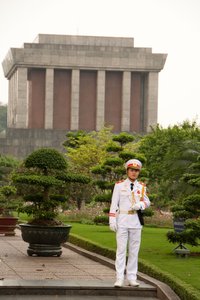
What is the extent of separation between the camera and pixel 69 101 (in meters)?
105

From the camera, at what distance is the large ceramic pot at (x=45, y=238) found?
22562 millimetres

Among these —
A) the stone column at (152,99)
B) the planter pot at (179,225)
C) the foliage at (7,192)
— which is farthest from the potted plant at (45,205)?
the stone column at (152,99)

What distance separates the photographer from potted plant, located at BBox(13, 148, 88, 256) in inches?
891

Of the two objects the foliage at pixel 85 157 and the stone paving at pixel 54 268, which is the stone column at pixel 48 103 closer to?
the foliage at pixel 85 157

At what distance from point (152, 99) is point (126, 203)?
3487 inches

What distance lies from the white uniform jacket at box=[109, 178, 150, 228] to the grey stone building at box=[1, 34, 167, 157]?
3349 inches

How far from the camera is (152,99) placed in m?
104

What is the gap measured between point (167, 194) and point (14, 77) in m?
59.1

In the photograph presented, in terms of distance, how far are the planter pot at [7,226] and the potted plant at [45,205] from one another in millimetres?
8876

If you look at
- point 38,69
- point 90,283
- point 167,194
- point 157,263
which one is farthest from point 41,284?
point 38,69

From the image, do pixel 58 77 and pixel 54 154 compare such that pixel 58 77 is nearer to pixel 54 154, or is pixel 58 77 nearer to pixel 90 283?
pixel 54 154

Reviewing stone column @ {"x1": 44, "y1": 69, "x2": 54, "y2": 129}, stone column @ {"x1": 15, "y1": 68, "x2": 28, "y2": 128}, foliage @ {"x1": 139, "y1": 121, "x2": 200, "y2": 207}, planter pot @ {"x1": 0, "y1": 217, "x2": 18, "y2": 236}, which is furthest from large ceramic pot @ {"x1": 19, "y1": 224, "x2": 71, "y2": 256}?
stone column @ {"x1": 44, "y1": 69, "x2": 54, "y2": 129}

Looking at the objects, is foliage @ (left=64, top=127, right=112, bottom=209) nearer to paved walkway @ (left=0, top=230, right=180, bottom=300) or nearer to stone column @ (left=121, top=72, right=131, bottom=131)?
paved walkway @ (left=0, top=230, right=180, bottom=300)

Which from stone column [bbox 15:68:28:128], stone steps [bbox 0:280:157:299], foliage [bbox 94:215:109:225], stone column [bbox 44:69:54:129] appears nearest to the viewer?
stone steps [bbox 0:280:157:299]
